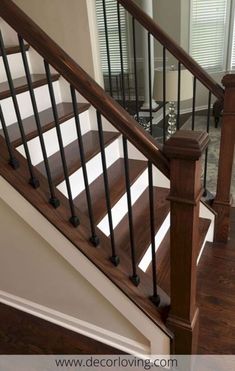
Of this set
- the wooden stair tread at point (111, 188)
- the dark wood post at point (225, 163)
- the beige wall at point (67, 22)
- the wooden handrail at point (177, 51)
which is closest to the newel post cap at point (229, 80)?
the dark wood post at point (225, 163)

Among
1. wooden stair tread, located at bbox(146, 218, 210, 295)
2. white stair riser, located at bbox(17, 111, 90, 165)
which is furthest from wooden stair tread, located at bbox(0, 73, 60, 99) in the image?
wooden stair tread, located at bbox(146, 218, 210, 295)

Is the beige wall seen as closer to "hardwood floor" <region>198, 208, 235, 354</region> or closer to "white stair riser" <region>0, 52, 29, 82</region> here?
"white stair riser" <region>0, 52, 29, 82</region>

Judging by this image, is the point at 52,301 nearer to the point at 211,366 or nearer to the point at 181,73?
the point at 211,366

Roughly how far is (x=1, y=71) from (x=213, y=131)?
350 centimetres

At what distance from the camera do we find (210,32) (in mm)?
5191

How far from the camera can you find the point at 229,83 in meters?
1.72

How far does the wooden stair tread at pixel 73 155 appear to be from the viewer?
1.72 meters

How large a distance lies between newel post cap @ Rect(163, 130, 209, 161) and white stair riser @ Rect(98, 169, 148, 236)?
776 millimetres

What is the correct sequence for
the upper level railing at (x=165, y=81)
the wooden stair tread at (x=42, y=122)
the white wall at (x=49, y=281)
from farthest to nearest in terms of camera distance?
the upper level railing at (x=165, y=81) → the wooden stair tread at (x=42, y=122) → the white wall at (x=49, y=281)

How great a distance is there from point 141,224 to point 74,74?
1.05 meters

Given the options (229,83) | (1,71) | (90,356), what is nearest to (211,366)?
(90,356)

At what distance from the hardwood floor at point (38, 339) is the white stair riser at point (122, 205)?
578 millimetres

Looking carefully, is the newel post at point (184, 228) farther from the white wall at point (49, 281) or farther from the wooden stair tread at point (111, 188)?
the wooden stair tread at point (111, 188)

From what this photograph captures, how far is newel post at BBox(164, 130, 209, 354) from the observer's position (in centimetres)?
99
